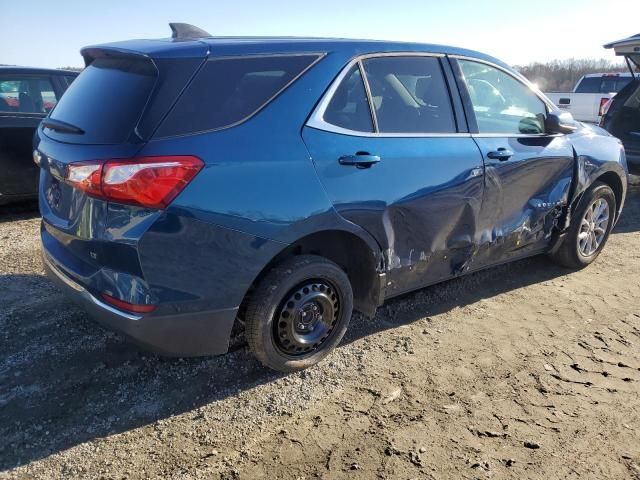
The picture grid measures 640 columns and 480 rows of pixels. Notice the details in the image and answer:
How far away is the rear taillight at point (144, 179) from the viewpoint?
234cm

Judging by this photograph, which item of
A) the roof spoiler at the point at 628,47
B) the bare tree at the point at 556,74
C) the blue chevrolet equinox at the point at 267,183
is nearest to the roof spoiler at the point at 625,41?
the roof spoiler at the point at 628,47

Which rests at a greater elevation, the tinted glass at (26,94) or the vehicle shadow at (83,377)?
the tinted glass at (26,94)

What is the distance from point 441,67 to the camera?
3543 millimetres

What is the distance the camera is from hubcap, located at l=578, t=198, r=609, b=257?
15.3ft

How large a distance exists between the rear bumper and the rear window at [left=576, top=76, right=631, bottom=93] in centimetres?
1452

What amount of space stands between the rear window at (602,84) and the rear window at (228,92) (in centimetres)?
1397

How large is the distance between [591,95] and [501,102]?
1107 centimetres

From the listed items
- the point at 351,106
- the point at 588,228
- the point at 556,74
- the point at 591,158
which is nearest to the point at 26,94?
the point at 351,106

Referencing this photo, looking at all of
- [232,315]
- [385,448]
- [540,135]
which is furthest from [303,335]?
[540,135]

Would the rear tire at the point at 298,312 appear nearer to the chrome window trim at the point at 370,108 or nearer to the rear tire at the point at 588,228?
the chrome window trim at the point at 370,108

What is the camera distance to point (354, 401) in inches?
114

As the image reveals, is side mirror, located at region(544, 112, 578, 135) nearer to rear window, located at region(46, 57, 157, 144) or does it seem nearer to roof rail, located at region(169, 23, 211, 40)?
roof rail, located at region(169, 23, 211, 40)

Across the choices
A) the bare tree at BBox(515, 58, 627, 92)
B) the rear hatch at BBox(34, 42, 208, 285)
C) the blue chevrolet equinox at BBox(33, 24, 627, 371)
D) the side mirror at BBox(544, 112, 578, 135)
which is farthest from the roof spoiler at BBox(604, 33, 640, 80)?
the bare tree at BBox(515, 58, 627, 92)

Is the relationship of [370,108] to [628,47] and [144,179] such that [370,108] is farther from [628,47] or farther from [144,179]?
[628,47]
